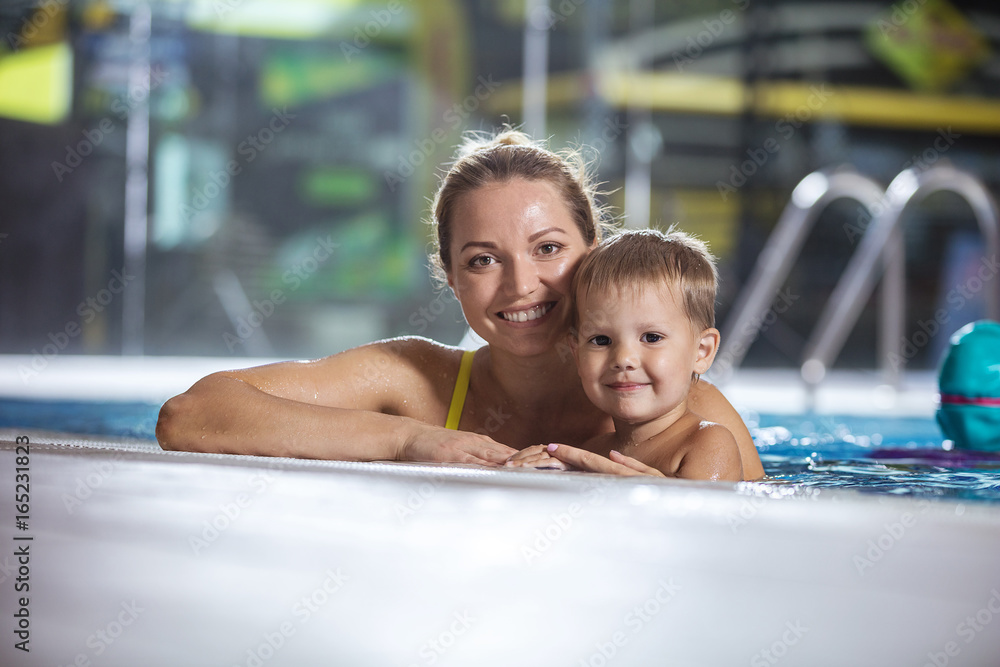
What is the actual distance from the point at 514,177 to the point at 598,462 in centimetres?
60

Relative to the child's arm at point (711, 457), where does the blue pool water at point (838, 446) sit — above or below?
below

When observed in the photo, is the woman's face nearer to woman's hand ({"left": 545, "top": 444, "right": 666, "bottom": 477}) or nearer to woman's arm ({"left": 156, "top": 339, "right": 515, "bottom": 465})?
woman's arm ({"left": 156, "top": 339, "right": 515, "bottom": 465})

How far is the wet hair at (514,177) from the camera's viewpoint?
1.65 metres

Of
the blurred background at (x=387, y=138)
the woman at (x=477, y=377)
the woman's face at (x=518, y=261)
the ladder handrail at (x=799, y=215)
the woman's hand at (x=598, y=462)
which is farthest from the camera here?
the blurred background at (x=387, y=138)

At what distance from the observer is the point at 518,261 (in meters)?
1.57

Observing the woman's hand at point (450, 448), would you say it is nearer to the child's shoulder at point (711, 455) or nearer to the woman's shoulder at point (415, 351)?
the child's shoulder at point (711, 455)

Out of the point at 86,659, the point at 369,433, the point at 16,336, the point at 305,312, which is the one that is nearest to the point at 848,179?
the point at 369,433

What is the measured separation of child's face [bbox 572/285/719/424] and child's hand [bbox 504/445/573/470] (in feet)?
0.56

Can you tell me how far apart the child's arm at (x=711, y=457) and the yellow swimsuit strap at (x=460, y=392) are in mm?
572

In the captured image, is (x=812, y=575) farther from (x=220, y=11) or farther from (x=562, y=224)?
(x=220, y=11)

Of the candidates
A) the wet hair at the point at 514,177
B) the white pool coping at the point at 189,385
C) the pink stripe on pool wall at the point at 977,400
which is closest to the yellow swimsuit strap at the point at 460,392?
the wet hair at the point at 514,177

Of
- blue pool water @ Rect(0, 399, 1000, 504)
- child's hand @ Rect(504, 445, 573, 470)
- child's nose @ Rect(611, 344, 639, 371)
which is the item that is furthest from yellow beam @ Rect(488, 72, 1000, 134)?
child's hand @ Rect(504, 445, 573, 470)

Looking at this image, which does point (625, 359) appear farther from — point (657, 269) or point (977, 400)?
point (977, 400)

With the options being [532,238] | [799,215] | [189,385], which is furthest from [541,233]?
[189,385]
